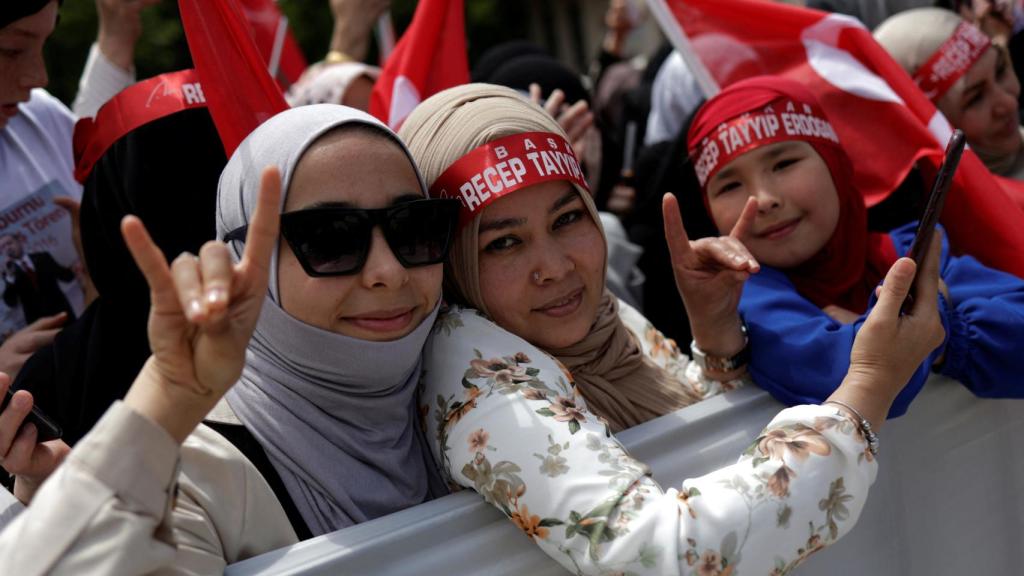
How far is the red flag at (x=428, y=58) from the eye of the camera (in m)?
3.40

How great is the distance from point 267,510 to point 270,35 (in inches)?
114

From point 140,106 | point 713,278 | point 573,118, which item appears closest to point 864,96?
point 573,118

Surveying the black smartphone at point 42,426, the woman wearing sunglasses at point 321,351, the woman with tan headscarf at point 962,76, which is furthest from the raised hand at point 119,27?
the woman with tan headscarf at point 962,76

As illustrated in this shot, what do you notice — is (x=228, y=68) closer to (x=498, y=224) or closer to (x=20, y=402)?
(x=498, y=224)

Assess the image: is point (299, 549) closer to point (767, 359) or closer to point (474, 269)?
point (474, 269)

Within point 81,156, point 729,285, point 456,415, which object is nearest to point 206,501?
point 456,415

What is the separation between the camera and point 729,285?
236 centimetres

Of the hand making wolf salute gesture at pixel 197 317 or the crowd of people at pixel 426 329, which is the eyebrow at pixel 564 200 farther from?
the hand making wolf salute gesture at pixel 197 317

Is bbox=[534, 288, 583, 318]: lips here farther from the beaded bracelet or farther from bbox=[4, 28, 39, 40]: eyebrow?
bbox=[4, 28, 39, 40]: eyebrow

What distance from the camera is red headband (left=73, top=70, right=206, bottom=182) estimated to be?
2.74m

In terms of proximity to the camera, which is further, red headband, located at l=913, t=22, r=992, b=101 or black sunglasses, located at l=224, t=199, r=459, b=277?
red headband, located at l=913, t=22, r=992, b=101

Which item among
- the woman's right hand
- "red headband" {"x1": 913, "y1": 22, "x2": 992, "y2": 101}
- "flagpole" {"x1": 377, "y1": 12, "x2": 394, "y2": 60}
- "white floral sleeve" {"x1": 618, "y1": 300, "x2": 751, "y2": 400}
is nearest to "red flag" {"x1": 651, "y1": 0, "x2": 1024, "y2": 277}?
"red headband" {"x1": 913, "y1": 22, "x2": 992, "y2": 101}

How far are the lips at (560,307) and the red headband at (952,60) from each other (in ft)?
7.00

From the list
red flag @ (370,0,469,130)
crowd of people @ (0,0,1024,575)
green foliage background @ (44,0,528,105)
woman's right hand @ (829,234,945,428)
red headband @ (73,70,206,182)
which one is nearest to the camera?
crowd of people @ (0,0,1024,575)
